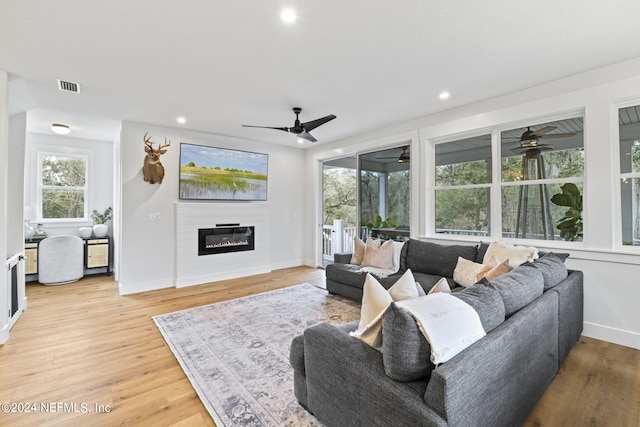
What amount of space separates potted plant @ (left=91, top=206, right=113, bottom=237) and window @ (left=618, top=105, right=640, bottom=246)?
7.60 metres

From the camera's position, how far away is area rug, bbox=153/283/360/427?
1.88 meters

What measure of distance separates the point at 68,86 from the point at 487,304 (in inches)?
174

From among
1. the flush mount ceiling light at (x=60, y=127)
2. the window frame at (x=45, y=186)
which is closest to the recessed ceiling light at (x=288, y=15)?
the flush mount ceiling light at (x=60, y=127)

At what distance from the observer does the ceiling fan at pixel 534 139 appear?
337 cm

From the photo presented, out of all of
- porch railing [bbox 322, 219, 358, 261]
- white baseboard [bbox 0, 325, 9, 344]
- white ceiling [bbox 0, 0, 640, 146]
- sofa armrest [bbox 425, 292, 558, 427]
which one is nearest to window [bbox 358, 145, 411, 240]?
white ceiling [bbox 0, 0, 640, 146]

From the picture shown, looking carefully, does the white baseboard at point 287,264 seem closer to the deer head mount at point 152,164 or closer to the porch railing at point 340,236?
the porch railing at point 340,236

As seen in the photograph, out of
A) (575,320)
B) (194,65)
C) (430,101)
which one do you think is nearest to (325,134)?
(430,101)

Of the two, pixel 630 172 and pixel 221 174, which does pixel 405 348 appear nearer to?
pixel 630 172

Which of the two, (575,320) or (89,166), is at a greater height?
(89,166)

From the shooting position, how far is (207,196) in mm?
5242

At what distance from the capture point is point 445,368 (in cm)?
111

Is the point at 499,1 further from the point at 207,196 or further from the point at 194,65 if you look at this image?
the point at 207,196

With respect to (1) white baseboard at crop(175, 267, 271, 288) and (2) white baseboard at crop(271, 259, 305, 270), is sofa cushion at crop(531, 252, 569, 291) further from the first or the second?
(2) white baseboard at crop(271, 259, 305, 270)

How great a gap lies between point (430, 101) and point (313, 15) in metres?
2.22
